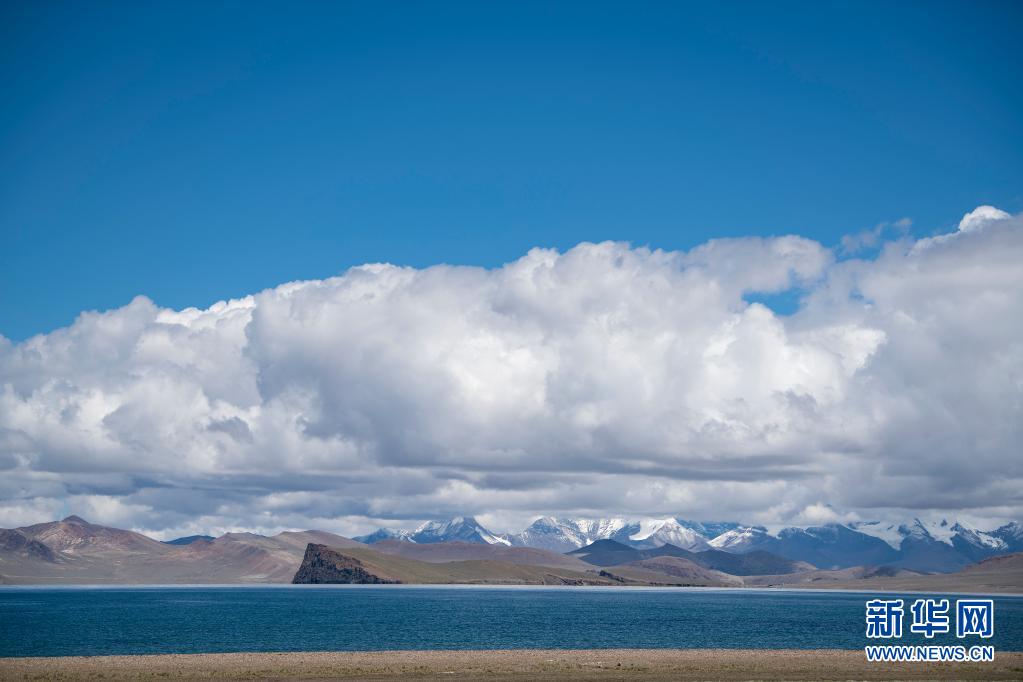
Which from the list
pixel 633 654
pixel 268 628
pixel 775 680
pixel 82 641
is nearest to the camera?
pixel 775 680

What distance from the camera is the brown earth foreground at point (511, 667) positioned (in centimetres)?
8312

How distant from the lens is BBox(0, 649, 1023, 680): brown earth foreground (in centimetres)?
8312

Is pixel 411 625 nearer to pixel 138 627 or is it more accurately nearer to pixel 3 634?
pixel 138 627

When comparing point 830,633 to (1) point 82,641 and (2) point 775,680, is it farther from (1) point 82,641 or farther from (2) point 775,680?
(1) point 82,641

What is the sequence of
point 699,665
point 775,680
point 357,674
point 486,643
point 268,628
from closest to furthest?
point 775,680
point 357,674
point 699,665
point 486,643
point 268,628

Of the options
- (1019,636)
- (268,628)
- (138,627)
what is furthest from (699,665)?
(138,627)

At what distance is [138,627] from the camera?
6988 inches

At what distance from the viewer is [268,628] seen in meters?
174

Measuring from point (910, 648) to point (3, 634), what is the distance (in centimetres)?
13646

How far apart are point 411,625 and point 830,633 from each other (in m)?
73.1

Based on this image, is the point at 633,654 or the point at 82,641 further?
the point at 82,641

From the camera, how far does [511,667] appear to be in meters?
90.2

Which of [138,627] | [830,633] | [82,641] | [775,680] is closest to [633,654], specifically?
[775,680]

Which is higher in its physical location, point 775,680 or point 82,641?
point 775,680
